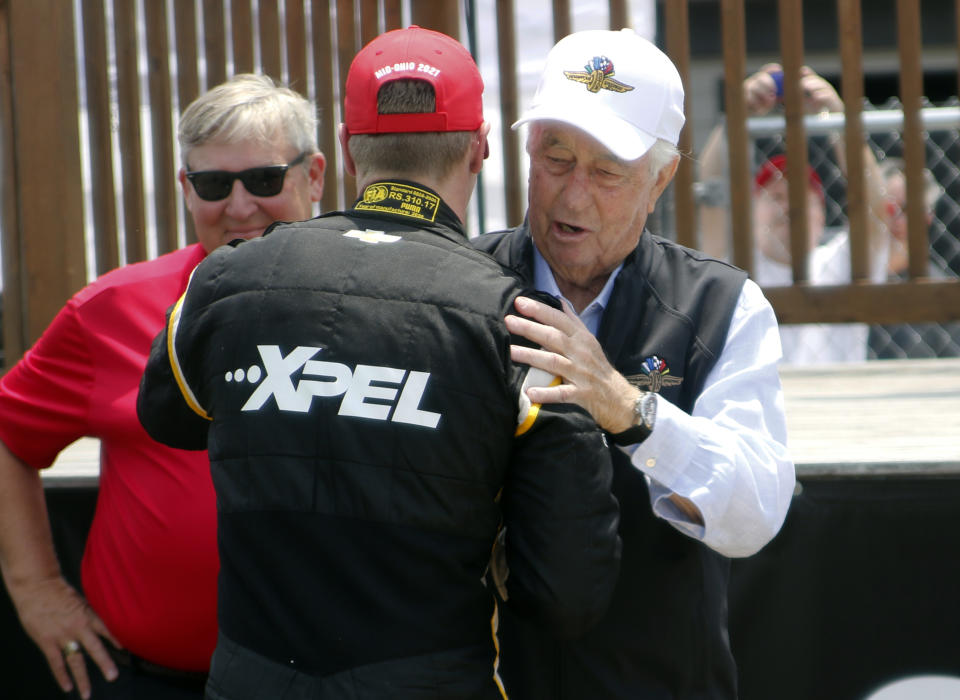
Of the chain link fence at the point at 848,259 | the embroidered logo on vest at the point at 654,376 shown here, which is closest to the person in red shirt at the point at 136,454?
the embroidered logo on vest at the point at 654,376

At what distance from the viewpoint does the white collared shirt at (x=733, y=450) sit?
58.7 inches

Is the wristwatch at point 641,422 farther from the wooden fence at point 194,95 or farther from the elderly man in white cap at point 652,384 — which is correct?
the wooden fence at point 194,95

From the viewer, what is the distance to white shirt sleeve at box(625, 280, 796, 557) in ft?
4.89

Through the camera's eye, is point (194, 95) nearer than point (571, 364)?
No

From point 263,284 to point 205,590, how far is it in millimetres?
889

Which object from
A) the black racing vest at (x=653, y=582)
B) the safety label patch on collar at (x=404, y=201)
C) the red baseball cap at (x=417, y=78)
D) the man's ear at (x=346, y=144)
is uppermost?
the red baseball cap at (x=417, y=78)

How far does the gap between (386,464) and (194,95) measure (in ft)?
8.07

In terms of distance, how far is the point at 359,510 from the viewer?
4.36ft

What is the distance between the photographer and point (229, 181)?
6.97 feet

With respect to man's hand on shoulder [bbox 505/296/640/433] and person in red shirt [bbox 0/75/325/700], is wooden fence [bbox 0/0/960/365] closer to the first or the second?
person in red shirt [bbox 0/75/325/700]

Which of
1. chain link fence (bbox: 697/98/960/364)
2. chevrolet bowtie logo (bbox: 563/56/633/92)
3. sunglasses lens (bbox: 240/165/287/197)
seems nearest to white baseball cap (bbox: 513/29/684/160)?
chevrolet bowtie logo (bbox: 563/56/633/92)

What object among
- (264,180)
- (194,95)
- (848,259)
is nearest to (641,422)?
(264,180)

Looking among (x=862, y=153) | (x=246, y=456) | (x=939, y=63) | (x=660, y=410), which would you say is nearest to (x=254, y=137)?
(x=246, y=456)

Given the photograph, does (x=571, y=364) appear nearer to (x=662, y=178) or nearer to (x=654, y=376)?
(x=654, y=376)
